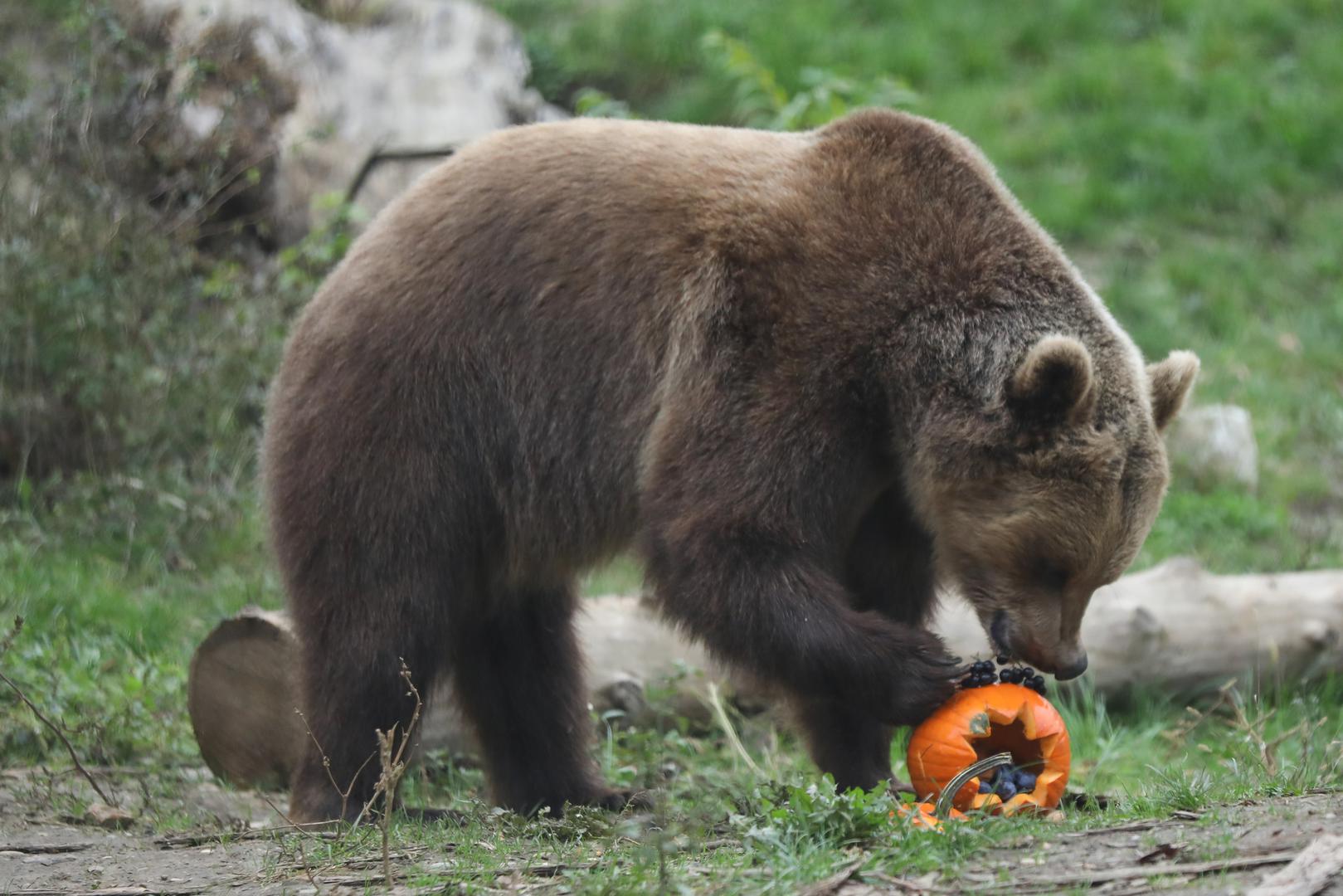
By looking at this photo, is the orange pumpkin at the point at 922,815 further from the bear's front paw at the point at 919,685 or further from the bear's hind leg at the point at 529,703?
the bear's hind leg at the point at 529,703

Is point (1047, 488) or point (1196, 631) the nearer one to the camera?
point (1047, 488)

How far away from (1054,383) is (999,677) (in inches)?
36.1

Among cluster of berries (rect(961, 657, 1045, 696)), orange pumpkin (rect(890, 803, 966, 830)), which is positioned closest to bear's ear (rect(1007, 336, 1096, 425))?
cluster of berries (rect(961, 657, 1045, 696))

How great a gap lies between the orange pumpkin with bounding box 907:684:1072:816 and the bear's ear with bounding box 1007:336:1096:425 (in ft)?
2.76

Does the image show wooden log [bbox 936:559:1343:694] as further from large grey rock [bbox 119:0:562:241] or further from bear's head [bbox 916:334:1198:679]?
large grey rock [bbox 119:0:562:241]

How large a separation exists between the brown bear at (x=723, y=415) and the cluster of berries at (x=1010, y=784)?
0.30m

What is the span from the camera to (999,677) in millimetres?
4824

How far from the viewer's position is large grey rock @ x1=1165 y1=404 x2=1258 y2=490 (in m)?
9.32

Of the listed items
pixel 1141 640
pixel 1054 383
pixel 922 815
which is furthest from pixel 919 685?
pixel 1141 640

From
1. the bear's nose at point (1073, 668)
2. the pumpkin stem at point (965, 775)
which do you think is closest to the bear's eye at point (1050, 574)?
the bear's nose at point (1073, 668)

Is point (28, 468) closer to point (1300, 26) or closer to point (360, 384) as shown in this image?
point (360, 384)

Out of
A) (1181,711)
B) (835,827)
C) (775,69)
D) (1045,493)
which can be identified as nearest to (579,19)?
(775,69)

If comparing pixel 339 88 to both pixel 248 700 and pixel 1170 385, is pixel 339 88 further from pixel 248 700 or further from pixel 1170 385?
pixel 1170 385

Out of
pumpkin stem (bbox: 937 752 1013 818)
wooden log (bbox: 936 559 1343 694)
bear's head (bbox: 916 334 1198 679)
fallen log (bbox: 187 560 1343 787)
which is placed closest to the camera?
pumpkin stem (bbox: 937 752 1013 818)
